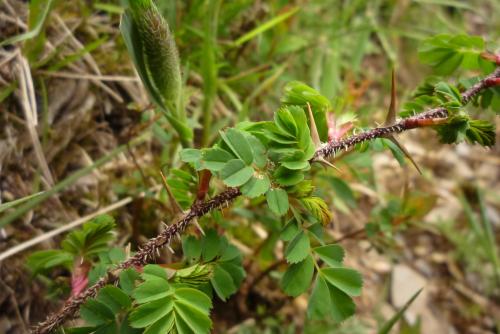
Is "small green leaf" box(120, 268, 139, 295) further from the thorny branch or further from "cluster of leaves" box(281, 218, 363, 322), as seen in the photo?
"cluster of leaves" box(281, 218, 363, 322)

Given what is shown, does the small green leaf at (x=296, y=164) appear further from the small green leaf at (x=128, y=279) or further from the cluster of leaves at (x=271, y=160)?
the small green leaf at (x=128, y=279)

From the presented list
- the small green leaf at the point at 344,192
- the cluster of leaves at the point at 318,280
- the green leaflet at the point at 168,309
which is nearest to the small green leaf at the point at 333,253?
Result: the cluster of leaves at the point at 318,280

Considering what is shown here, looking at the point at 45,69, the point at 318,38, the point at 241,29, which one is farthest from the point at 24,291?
the point at 318,38

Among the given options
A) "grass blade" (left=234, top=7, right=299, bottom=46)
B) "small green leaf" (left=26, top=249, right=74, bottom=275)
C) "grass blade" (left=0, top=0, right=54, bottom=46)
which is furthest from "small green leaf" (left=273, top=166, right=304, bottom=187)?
"grass blade" (left=234, top=7, right=299, bottom=46)

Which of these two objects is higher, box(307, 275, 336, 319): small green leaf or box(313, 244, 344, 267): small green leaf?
box(313, 244, 344, 267): small green leaf

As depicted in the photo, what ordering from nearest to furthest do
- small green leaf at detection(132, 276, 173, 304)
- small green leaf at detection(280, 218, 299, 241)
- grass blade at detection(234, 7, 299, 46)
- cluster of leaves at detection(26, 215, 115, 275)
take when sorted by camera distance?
small green leaf at detection(132, 276, 173, 304), small green leaf at detection(280, 218, 299, 241), cluster of leaves at detection(26, 215, 115, 275), grass blade at detection(234, 7, 299, 46)

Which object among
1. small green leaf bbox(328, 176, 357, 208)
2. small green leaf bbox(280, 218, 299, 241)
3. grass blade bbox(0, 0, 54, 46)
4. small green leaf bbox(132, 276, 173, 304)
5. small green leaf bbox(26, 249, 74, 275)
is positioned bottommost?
small green leaf bbox(328, 176, 357, 208)

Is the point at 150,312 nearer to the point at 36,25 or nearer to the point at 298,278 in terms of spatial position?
the point at 298,278

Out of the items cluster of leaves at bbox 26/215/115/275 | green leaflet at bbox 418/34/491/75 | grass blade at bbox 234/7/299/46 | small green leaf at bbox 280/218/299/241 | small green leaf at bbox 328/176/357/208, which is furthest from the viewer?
grass blade at bbox 234/7/299/46
